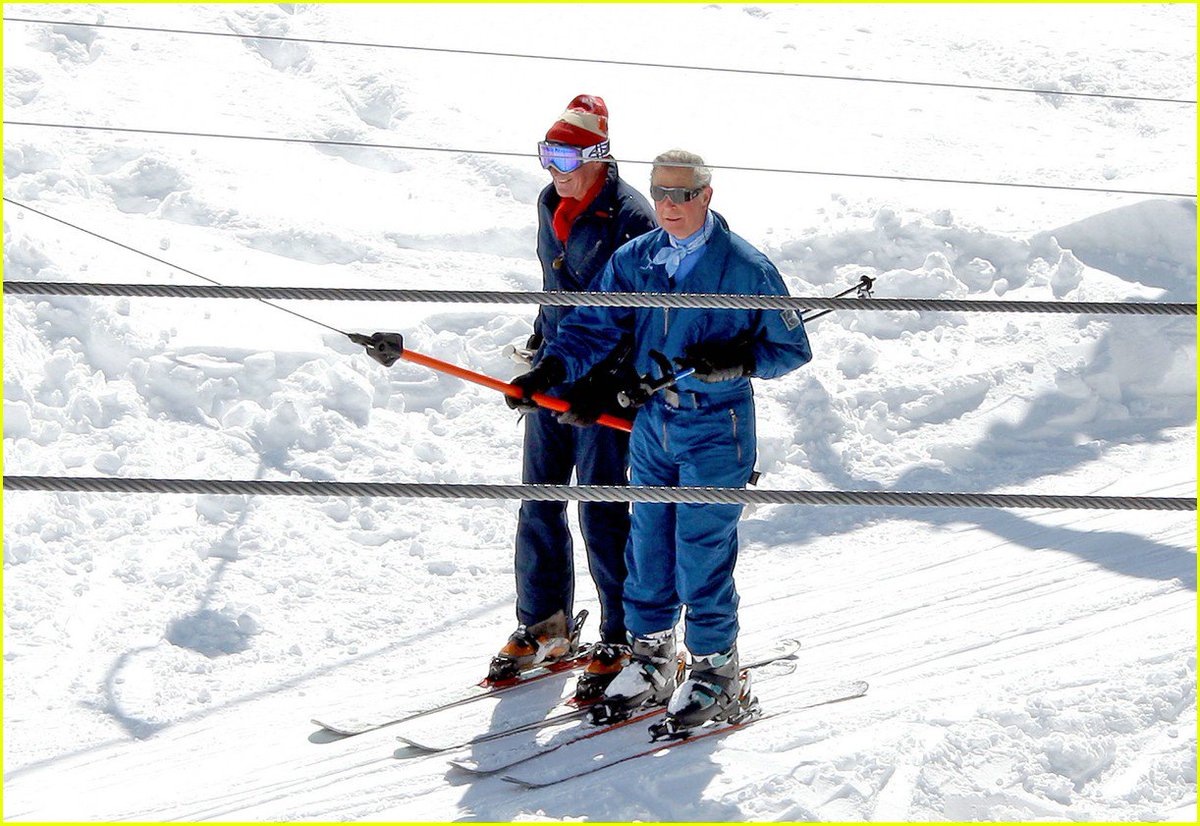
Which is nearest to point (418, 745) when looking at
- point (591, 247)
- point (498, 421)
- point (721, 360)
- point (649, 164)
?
point (721, 360)

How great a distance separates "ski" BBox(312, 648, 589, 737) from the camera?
5.21 m

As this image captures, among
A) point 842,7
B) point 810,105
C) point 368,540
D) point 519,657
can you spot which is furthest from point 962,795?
point 842,7

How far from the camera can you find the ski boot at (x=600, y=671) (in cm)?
520

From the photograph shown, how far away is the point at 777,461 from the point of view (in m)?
7.74

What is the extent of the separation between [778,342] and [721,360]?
214mm

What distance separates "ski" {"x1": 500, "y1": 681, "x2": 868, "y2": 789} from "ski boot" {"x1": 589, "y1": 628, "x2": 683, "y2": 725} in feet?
0.18

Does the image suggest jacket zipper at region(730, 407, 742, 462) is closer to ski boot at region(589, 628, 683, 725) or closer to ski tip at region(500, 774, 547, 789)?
ski boot at region(589, 628, 683, 725)

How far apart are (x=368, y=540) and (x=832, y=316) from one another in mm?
Result: 3463

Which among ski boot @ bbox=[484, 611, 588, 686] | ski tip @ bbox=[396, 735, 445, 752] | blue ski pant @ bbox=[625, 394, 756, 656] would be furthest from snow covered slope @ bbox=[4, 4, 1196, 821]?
blue ski pant @ bbox=[625, 394, 756, 656]

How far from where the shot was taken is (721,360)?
448 cm

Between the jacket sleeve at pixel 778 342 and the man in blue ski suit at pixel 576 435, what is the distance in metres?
0.48

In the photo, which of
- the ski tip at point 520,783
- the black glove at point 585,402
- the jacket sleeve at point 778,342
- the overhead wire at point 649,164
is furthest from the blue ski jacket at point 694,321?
the overhead wire at point 649,164

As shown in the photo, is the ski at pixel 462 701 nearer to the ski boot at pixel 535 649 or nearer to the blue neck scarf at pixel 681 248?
the ski boot at pixel 535 649

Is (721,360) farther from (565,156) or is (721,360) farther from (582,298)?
(565,156)
